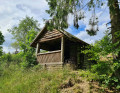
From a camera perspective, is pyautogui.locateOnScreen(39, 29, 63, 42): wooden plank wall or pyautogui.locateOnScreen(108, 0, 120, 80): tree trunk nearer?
pyautogui.locateOnScreen(108, 0, 120, 80): tree trunk

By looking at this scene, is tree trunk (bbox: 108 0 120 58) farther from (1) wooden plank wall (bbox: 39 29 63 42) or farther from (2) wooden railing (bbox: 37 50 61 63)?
(2) wooden railing (bbox: 37 50 61 63)

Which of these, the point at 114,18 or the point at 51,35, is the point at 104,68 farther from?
the point at 51,35

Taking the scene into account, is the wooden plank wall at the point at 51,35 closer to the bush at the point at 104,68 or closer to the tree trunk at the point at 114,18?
the tree trunk at the point at 114,18

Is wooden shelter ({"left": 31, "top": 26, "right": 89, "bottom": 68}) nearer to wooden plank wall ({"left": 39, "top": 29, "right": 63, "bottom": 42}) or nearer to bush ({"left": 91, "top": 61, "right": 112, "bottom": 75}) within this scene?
wooden plank wall ({"left": 39, "top": 29, "right": 63, "bottom": 42})

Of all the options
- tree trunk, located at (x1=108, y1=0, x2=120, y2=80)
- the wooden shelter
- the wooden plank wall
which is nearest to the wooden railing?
the wooden shelter

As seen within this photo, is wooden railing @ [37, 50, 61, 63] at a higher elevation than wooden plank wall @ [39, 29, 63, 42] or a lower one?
lower

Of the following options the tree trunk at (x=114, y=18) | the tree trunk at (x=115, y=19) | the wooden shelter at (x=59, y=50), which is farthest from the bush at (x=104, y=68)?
the wooden shelter at (x=59, y=50)

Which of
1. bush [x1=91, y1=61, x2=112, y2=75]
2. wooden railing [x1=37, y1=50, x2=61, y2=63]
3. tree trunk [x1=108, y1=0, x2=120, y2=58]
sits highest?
tree trunk [x1=108, y1=0, x2=120, y2=58]

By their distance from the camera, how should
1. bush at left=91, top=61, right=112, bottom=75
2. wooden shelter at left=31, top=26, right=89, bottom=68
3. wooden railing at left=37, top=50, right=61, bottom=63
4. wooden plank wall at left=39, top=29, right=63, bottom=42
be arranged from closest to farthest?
1. bush at left=91, top=61, right=112, bottom=75
2. wooden shelter at left=31, top=26, right=89, bottom=68
3. wooden railing at left=37, top=50, right=61, bottom=63
4. wooden plank wall at left=39, top=29, right=63, bottom=42

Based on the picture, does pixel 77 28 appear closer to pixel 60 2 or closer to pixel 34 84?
pixel 60 2

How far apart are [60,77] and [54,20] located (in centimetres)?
339

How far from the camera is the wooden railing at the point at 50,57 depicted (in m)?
9.67

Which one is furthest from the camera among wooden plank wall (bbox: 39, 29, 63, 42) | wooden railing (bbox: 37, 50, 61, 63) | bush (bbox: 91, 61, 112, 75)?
wooden plank wall (bbox: 39, 29, 63, 42)

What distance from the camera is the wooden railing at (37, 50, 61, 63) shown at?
9.67 meters
